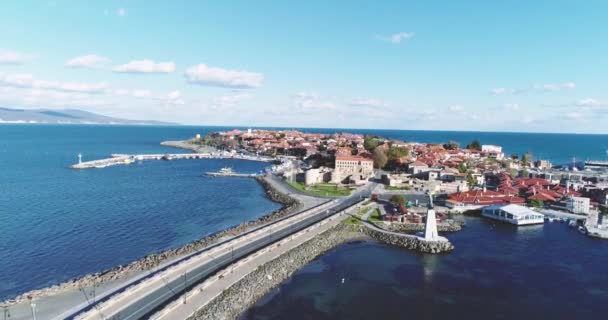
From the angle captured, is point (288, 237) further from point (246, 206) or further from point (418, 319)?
point (246, 206)

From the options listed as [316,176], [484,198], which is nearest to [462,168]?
[484,198]

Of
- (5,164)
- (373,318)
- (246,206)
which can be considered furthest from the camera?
(5,164)

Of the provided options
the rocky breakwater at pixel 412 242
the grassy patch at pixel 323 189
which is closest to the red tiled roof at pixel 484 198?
the grassy patch at pixel 323 189

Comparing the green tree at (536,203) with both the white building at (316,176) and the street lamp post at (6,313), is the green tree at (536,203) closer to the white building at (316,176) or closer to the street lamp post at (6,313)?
the white building at (316,176)

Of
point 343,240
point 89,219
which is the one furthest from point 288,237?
point 89,219

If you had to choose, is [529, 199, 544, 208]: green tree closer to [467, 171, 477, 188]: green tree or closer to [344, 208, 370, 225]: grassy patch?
[467, 171, 477, 188]: green tree
